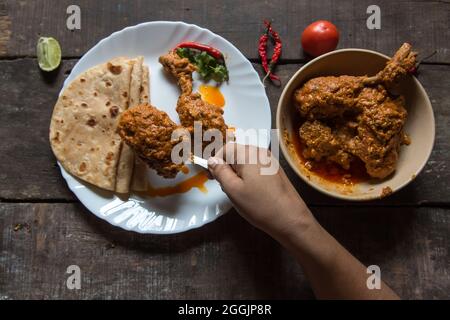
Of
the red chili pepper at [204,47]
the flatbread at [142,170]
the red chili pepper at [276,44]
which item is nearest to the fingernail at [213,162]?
the flatbread at [142,170]

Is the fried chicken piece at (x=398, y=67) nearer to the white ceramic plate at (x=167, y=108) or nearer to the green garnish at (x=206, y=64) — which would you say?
the white ceramic plate at (x=167, y=108)

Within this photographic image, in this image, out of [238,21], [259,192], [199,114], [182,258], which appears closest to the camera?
[259,192]

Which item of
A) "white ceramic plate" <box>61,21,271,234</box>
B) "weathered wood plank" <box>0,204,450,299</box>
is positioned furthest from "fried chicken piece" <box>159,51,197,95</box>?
"weathered wood plank" <box>0,204,450,299</box>

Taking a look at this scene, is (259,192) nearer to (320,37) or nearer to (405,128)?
(405,128)

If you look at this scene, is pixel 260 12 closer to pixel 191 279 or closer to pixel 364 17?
pixel 364 17

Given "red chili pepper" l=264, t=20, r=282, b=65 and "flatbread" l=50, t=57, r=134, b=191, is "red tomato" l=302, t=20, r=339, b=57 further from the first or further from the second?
"flatbread" l=50, t=57, r=134, b=191

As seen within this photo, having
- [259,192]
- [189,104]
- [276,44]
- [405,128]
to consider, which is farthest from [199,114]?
[405,128]
